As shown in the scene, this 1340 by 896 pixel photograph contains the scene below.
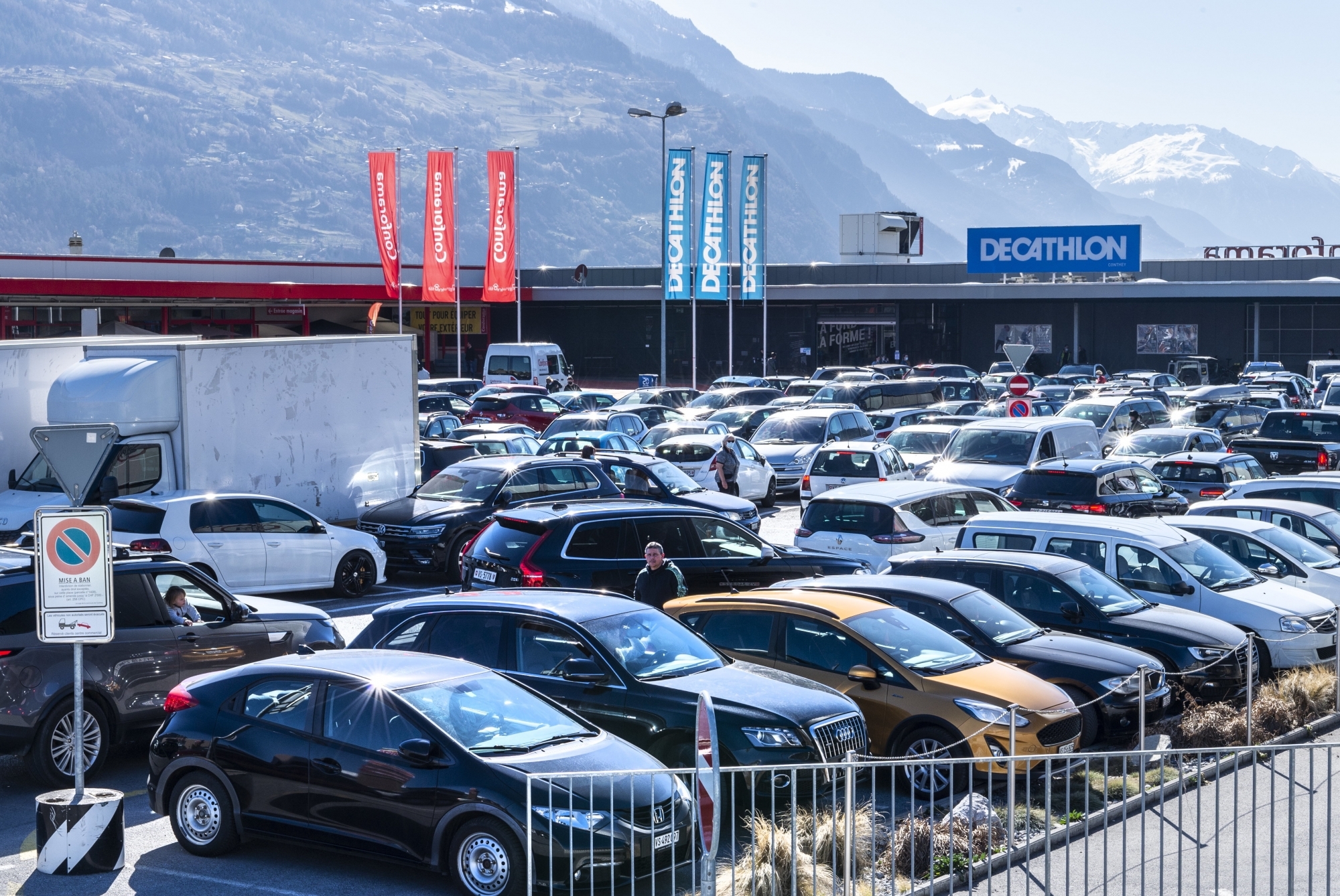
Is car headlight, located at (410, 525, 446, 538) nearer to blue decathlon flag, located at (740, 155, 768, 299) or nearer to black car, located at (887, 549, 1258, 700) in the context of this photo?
black car, located at (887, 549, 1258, 700)

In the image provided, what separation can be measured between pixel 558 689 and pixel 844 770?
2116 mm

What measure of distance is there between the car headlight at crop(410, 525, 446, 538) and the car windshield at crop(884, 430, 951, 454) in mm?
9836

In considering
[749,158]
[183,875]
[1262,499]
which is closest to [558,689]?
[183,875]

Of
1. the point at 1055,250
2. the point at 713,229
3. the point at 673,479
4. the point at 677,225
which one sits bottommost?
the point at 673,479

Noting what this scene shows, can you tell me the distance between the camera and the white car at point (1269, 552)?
1556 centimetres

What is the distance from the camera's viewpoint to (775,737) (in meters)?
9.30

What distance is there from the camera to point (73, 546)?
865 centimetres

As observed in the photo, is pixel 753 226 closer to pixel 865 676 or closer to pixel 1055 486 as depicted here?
pixel 1055 486

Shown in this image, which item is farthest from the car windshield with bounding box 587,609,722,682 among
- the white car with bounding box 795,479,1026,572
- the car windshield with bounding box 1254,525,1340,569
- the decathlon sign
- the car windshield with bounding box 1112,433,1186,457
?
the decathlon sign

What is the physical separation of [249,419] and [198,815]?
1100 centimetres

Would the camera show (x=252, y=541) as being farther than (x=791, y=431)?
No

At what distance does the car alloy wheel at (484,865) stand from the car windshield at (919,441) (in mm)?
18912

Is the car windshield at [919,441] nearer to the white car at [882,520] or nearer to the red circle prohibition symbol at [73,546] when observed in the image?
the white car at [882,520]

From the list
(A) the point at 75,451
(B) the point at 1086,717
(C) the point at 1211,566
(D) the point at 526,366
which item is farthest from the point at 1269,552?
(D) the point at 526,366
